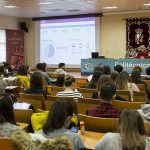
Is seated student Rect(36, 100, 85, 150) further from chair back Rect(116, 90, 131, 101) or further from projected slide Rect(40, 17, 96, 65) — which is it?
projected slide Rect(40, 17, 96, 65)

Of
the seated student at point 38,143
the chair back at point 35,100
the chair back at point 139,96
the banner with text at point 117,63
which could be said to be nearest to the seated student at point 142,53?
the banner with text at point 117,63

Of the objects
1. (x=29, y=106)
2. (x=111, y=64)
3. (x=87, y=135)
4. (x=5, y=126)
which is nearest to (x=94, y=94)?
(x=29, y=106)

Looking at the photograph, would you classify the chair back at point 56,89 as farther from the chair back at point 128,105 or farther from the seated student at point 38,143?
the seated student at point 38,143

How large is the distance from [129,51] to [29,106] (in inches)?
374

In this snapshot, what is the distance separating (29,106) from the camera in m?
4.85

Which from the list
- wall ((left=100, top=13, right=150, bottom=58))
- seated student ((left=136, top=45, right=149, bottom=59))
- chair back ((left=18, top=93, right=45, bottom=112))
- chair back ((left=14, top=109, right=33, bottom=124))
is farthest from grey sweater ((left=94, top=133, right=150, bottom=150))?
wall ((left=100, top=13, right=150, bottom=58))

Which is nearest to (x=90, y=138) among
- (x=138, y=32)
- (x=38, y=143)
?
(x=38, y=143)

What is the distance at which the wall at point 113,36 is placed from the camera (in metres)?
14.1

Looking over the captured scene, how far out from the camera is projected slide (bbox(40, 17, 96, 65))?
14.8m

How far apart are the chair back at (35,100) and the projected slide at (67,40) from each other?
9.68 meters

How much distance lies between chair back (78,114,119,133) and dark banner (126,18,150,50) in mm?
10531

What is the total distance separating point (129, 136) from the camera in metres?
2.28

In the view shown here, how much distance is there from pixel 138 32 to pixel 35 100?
948 centimetres

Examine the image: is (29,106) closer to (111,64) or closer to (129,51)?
(111,64)
